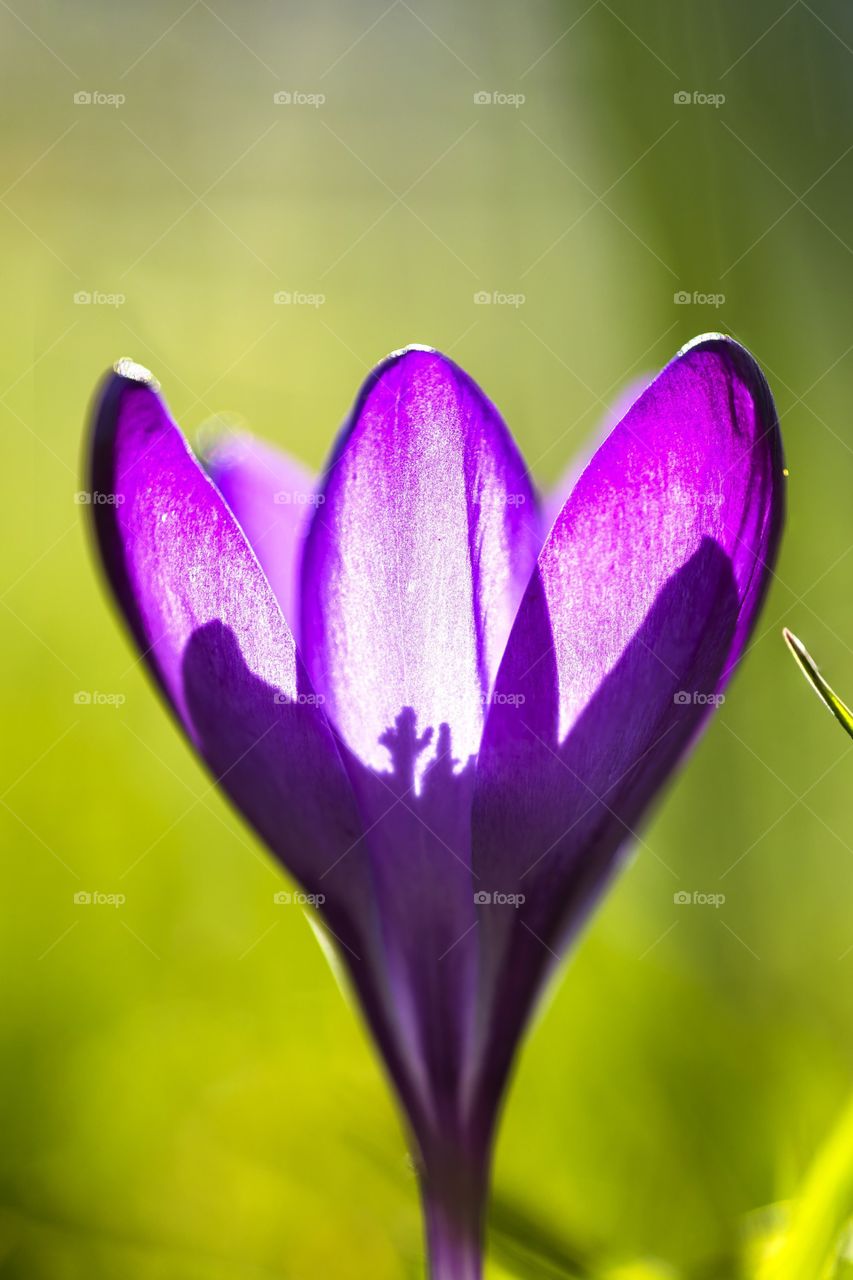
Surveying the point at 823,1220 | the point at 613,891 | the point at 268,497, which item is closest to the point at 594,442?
the point at 268,497

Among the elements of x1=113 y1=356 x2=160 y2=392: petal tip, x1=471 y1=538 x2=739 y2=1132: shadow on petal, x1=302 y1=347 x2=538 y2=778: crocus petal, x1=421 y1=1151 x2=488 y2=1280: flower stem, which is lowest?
x1=421 y1=1151 x2=488 y2=1280: flower stem

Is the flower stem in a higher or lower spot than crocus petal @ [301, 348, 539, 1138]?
lower

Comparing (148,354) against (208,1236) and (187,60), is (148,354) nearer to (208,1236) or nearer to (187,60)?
(187,60)

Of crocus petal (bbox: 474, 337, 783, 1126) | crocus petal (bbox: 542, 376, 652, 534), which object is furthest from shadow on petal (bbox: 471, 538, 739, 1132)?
crocus petal (bbox: 542, 376, 652, 534)

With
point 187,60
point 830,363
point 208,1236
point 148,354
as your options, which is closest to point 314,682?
point 208,1236

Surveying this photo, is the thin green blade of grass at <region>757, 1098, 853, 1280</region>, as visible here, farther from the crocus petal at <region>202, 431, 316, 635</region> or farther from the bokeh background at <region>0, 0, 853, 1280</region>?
the crocus petal at <region>202, 431, 316, 635</region>

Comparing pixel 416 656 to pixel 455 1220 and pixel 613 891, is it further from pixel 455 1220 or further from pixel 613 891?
pixel 613 891

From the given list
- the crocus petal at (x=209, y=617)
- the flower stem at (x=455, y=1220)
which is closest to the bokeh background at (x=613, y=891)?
the flower stem at (x=455, y=1220)
